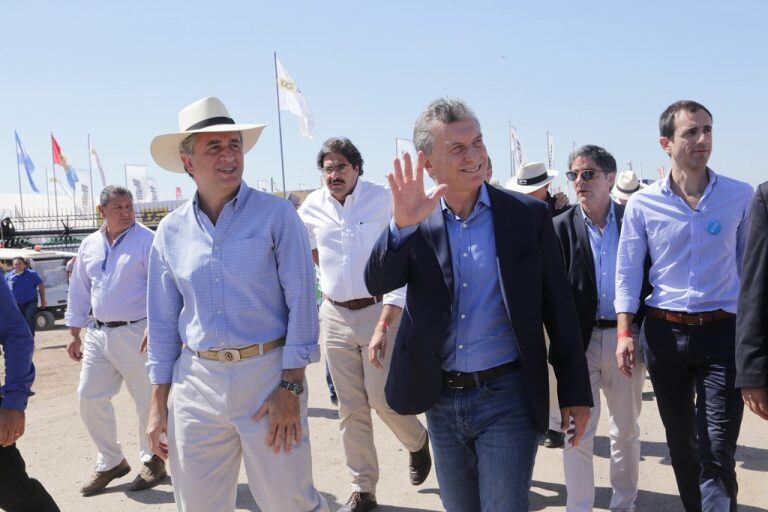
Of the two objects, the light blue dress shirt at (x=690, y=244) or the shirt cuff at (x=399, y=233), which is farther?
the light blue dress shirt at (x=690, y=244)

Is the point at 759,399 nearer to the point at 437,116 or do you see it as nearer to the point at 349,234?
the point at 437,116

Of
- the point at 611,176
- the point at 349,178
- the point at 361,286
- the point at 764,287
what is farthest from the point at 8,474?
the point at 611,176

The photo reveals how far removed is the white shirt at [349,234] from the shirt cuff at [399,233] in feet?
7.48

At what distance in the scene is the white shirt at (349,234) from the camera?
5086 millimetres

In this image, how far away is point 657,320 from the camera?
13.1 feet

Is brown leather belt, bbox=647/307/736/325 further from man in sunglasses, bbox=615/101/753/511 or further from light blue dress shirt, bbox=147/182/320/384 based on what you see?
light blue dress shirt, bbox=147/182/320/384

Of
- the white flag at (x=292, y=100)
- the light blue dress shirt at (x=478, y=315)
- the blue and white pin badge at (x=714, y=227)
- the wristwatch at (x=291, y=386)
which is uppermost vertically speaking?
the white flag at (x=292, y=100)

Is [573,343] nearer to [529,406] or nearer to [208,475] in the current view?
[529,406]

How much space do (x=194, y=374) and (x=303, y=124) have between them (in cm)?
1951

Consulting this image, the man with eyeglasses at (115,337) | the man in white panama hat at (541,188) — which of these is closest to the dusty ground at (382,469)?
the man with eyeglasses at (115,337)

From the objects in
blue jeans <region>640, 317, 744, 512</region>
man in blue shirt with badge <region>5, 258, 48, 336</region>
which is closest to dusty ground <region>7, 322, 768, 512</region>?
blue jeans <region>640, 317, 744, 512</region>

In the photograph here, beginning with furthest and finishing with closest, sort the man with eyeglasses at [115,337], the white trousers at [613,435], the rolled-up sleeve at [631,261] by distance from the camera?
the man with eyeglasses at [115,337] → the white trousers at [613,435] → the rolled-up sleeve at [631,261]

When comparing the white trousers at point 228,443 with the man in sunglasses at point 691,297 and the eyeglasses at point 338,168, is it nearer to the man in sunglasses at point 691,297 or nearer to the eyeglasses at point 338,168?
the man in sunglasses at point 691,297

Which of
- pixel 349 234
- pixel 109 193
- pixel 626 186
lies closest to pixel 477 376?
pixel 349 234
